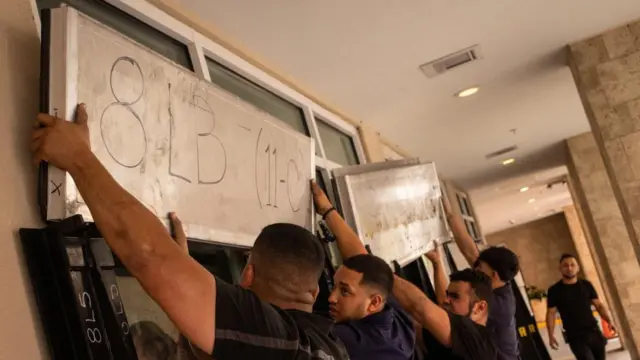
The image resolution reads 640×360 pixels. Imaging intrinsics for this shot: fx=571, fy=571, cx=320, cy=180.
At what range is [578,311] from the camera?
401 cm

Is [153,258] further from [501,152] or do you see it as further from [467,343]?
[501,152]

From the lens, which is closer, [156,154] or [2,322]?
[2,322]

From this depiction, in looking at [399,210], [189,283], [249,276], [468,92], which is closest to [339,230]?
[399,210]

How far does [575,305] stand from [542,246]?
8.96 m

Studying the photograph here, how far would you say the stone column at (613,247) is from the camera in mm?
4086

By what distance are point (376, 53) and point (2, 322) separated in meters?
2.08

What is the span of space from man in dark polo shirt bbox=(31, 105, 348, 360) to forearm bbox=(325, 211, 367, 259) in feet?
3.03

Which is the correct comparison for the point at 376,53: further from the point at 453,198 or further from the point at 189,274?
the point at 453,198

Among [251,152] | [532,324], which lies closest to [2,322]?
[251,152]

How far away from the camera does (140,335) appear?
1296 millimetres

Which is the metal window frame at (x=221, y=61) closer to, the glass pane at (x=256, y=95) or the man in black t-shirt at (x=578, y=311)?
the glass pane at (x=256, y=95)

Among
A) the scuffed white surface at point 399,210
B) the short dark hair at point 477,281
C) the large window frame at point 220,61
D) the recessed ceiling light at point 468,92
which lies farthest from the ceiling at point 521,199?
the short dark hair at point 477,281

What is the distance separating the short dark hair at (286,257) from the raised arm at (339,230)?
2.90 ft

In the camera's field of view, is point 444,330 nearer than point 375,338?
No
